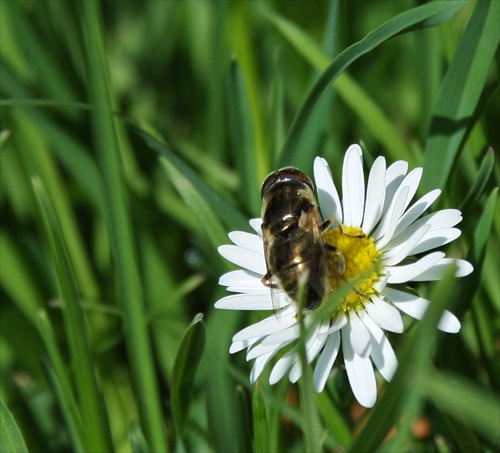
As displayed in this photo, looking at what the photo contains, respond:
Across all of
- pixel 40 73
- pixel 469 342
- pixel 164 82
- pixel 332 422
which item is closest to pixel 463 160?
pixel 469 342

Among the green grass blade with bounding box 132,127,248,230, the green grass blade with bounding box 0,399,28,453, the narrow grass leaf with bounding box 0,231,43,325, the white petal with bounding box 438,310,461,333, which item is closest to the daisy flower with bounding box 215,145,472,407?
the white petal with bounding box 438,310,461,333

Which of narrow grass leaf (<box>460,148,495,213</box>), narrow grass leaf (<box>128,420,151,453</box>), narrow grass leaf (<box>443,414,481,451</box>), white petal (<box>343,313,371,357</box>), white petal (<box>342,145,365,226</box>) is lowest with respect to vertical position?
narrow grass leaf (<box>443,414,481,451</box>)

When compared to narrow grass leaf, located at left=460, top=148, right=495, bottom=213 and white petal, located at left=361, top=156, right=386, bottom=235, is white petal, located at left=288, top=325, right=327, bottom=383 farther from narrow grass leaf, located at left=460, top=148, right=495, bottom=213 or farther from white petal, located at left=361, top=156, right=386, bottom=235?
narrow grass leaf, located at left=460, top=148, right=495, bottom=213

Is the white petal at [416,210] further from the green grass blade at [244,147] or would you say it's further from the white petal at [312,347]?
the green grass blade at [244,147]

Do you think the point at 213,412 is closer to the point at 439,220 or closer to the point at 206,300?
the point at 439,220

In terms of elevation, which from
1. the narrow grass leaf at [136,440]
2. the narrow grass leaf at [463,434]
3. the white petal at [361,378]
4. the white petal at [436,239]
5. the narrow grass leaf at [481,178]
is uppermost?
the narrow grass leaf at [481,178]

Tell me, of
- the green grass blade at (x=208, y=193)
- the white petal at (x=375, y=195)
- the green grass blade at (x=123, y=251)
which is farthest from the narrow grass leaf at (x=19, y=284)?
the white petal at (x=375, y=195)

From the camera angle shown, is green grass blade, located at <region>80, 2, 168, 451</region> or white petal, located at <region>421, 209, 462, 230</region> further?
green grass blade, located at <region>80, 2, 168, 451</region>
